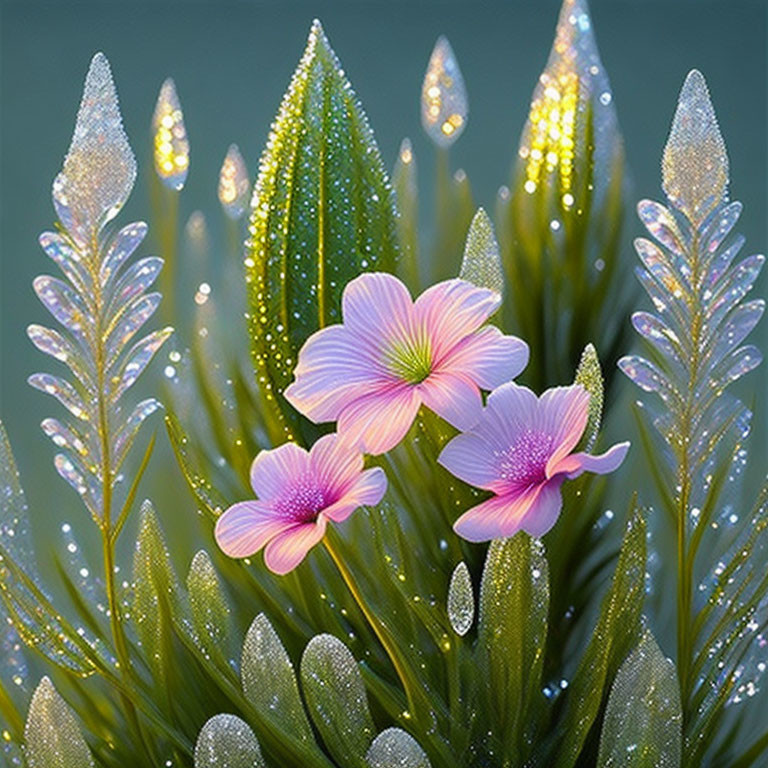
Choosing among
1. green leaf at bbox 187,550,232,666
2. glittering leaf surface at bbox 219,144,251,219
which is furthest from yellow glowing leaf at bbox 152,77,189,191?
green leaf at bbox 187,550,232,666

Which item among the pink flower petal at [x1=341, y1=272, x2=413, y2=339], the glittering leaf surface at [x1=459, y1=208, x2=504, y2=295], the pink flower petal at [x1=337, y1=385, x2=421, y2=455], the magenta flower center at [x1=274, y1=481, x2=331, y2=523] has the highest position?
the glittering leaf surface at [x1=459, y1=208, x2=504, y2=295]

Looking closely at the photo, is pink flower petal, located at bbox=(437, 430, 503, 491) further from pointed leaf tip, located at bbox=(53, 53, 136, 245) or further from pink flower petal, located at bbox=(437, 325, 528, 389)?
pointed leaf tip, located at bbox=(53, 53, 136, 245)

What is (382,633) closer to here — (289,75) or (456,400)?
(456,400)

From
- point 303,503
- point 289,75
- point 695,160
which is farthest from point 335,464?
point 289,75

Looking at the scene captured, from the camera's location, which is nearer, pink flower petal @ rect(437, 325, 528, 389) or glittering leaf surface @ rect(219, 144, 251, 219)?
pink flower petal @ rect(437, 325, 528, 389)

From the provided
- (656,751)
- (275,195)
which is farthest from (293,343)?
(656,751)

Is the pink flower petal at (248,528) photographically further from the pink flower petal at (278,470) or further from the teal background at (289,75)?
the teal background at (289,75)
